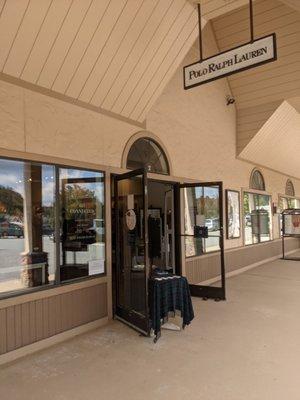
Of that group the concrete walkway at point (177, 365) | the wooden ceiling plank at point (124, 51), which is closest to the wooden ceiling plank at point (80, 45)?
the wooden ceiling plank at point (124, 51)

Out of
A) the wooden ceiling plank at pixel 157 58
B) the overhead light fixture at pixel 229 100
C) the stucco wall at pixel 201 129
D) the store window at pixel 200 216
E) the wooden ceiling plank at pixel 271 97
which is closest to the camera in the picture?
the wooden ceiling plank at pixel 157 58

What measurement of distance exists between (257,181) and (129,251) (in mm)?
6213

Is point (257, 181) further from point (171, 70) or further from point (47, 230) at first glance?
point (47, 230)

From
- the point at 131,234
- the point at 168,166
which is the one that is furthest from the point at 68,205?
the point at 168,166

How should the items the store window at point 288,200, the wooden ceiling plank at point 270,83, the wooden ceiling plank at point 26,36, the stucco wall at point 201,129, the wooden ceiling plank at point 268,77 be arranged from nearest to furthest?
the wooden ceiling plank at point 26,36
the stucco wall at point 201,129
the wooden ceiling plank at point 268,77
the wooden ceiling plank at point 270,83
the store window at point 288,200

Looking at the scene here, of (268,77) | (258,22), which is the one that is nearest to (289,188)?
(268,77)

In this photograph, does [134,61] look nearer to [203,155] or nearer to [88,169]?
[88,169]

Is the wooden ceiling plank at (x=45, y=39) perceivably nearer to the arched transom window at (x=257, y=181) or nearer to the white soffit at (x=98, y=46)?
the white soffit at (x=98, y=46)

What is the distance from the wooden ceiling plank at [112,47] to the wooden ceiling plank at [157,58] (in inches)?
24.3

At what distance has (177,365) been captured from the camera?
133 inches

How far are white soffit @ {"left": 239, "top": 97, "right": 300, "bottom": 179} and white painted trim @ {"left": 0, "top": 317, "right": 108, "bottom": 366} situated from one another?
19.0 feet

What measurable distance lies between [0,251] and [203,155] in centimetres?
470

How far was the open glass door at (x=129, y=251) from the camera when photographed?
4.54m

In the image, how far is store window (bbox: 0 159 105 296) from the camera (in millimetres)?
3807
